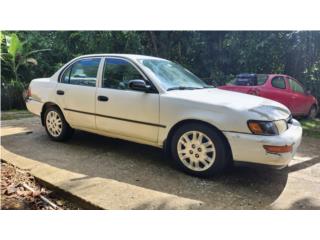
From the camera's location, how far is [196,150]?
430 cm

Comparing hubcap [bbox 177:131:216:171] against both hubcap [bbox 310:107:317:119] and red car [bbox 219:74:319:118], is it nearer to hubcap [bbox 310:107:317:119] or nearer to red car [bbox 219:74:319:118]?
red car [bbox 219:74:319:118]

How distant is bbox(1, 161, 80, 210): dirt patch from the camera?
11.6 feet

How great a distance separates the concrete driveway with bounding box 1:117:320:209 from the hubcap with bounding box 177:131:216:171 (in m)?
0.20

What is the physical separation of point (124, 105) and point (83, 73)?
119cm

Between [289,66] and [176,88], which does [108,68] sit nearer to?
[176,88]

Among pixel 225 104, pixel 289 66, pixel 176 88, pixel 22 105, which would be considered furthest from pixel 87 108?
pixel 289 66

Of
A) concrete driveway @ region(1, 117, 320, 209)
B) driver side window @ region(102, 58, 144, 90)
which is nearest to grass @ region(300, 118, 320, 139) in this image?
concrete driveway @ region(1, 117, 320, 209)

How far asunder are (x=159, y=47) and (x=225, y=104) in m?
10.9

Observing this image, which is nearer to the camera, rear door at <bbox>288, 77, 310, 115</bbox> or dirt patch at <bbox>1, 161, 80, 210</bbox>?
dirt patch at <bbox>1, 161, 80, 210</bbox>

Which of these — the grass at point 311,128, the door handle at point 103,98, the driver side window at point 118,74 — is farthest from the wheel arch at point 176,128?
the grass at point 311,128

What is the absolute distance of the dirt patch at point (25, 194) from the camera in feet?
11.6

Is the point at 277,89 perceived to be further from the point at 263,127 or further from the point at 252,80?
the point at 263,127

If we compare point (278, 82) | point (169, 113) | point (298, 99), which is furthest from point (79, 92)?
point (298, 99)

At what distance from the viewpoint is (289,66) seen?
1314 centimetres
